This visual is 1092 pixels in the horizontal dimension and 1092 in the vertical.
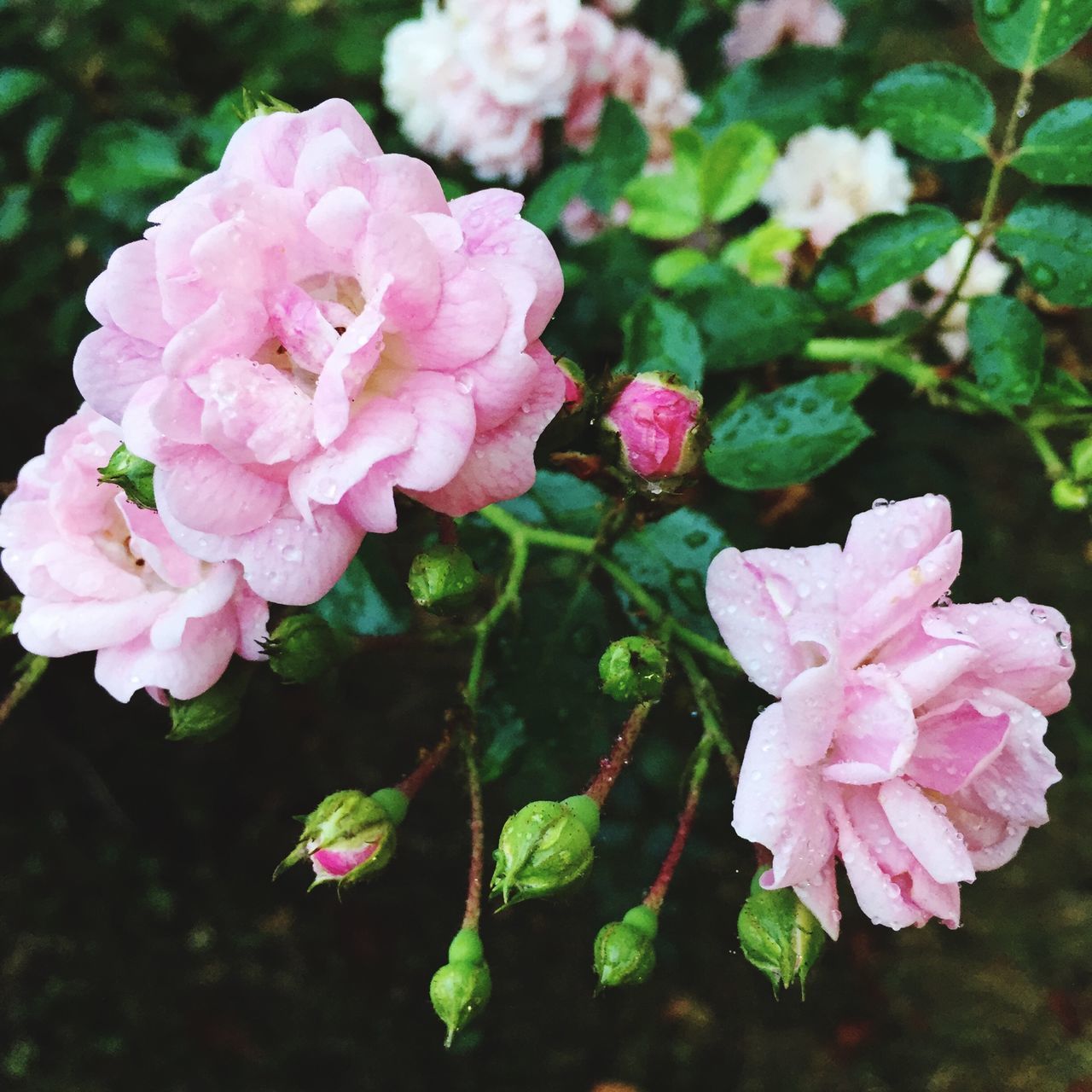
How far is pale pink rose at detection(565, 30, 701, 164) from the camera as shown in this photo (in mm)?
1255

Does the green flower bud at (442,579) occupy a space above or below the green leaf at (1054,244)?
below

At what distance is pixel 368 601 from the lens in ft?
2.82

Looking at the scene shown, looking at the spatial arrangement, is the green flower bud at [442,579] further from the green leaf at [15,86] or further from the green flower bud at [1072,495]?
the green leaf at [15,86]

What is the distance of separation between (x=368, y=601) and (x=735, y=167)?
633 mm

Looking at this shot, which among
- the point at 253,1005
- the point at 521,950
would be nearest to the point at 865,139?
the point at 521,950

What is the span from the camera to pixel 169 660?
66cm

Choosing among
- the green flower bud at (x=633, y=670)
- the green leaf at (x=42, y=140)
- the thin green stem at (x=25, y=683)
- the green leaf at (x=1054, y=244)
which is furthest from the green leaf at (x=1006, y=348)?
the green leaf at (x=42, y=140)

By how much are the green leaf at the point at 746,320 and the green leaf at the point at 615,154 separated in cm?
23

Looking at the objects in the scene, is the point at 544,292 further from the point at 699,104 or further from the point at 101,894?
the point at 101,894

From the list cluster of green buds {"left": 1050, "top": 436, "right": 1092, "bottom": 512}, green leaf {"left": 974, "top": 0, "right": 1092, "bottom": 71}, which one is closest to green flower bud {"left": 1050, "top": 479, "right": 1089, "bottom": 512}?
cluster of green buds {"left": 1050, "top": 436, "right": 1092, "bottom": 512}

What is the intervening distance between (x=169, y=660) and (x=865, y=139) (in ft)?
3.60

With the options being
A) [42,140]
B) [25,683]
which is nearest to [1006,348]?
[25,683]

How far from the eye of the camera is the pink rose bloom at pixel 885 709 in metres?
0.59

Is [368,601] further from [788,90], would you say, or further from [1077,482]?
[788,90]
